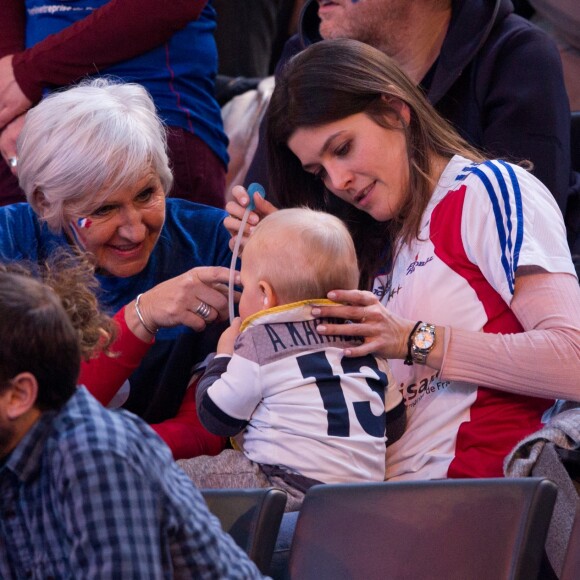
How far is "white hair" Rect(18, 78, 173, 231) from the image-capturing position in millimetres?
2197

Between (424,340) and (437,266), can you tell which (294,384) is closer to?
(424,340)

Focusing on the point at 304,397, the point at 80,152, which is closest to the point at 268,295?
the point at 304,397

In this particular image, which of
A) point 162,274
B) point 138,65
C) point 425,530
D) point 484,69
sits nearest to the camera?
point 425,530

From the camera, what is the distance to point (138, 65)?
278 cm

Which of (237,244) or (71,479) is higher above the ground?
(71,479)

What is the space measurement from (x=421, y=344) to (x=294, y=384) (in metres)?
0.27

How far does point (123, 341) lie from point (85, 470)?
98cm

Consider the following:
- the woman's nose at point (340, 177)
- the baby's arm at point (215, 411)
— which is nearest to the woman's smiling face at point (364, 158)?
the woman's nose at point (340, 177)

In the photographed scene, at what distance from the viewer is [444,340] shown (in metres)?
1.88

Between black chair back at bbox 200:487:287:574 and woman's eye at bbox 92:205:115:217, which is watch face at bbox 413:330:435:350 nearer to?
black chair back at bbox 200:487:287:574

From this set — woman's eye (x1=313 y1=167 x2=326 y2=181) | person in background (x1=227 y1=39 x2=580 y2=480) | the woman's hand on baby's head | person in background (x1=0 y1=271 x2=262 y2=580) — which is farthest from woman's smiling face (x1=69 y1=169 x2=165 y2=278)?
person in background (x1=0 y1=271 x2=262 y2=580)

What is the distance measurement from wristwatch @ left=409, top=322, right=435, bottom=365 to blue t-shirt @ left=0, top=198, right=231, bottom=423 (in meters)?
0.60

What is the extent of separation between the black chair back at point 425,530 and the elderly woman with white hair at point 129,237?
0.67 meters

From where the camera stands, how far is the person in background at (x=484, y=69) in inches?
97.3
